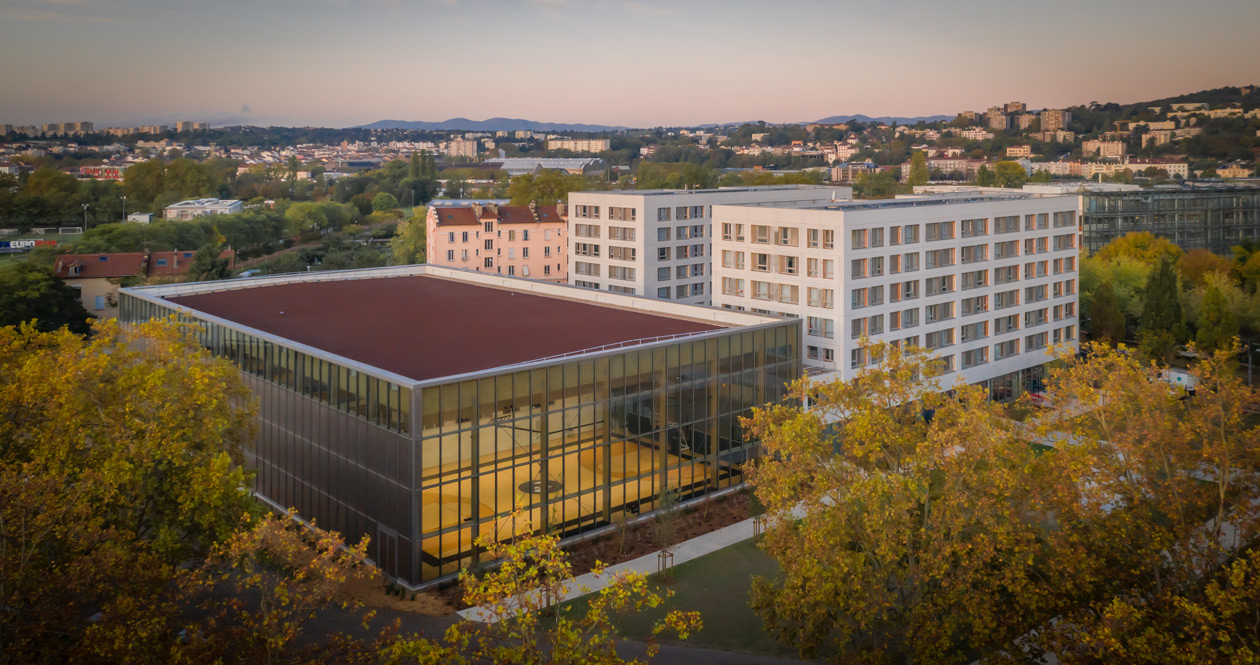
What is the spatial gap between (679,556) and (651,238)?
3883 centimetres

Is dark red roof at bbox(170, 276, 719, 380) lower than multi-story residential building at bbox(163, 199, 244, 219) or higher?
lower

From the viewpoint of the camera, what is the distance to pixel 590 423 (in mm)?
36062

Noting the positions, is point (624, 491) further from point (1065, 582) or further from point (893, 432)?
point (1065, 582)

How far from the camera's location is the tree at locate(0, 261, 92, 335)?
66.8m

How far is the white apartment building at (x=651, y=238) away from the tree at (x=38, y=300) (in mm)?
36976

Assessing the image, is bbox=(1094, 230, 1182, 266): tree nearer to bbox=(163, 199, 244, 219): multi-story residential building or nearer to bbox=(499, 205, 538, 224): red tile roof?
bbox=(499, 205, 538, 224): red tile roof

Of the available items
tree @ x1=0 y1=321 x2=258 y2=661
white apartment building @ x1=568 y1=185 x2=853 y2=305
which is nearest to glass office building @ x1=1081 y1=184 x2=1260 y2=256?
white apartment building @ x1=568 y1=185 x2=853 y2=305

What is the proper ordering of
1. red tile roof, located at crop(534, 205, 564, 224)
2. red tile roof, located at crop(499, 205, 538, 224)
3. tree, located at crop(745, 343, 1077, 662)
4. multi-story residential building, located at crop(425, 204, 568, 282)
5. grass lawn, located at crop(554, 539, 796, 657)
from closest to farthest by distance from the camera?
tree, located at crop(745, 343, 1077, 662) < grass lawn, located at crop(554, 539, 796, 657) < multi-story residential building, located at crop(425, 204, 568, 282) < red tile roof, located at crop(499, 205, 538, 224) < red tile roof, located at crop(534, 205, 564, 224)

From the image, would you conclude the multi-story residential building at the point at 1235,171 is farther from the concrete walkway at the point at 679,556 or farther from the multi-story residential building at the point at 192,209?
the concrete walkway at the point at 679,556

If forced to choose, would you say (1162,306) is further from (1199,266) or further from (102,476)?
(102,476)

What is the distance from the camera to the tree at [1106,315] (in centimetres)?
6694

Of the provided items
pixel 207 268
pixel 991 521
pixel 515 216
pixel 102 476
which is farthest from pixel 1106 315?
pixel 207 268

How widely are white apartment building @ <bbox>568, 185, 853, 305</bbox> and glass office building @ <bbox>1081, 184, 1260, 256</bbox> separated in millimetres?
35552

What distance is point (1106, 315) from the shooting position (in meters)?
66.9
